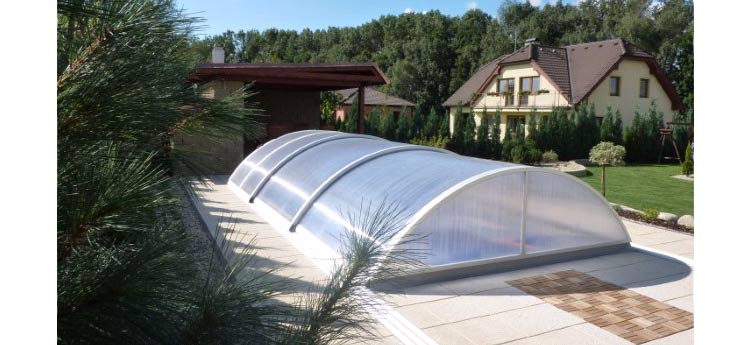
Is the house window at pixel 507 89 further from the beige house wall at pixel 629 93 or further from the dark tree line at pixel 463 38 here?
the dark tree line at pixel 463 38

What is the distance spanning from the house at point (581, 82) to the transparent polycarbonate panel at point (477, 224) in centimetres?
1986

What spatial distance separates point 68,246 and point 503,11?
58.4 metres

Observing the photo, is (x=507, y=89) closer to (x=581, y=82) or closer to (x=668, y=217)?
(x=581, y=82)

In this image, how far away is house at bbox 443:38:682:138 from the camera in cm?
2612

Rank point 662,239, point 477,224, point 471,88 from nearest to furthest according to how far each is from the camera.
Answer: point 477,224 → point 662,239 → point 471,88

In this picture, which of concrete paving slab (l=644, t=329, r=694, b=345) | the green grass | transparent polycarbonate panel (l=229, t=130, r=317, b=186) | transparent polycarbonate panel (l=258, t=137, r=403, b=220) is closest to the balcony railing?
the green grass

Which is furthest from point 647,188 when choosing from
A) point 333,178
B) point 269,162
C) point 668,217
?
point 333,178

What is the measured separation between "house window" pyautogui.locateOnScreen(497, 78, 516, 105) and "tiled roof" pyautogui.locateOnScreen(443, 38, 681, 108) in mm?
786

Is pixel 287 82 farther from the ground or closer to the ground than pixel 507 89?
closer to the ground

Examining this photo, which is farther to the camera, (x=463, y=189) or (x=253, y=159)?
(x=253, y=159)

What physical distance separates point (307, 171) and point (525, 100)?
21631 mm

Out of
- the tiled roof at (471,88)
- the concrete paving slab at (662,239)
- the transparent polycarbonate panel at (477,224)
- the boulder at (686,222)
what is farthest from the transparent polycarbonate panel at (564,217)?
the tiled roof at (471,88)

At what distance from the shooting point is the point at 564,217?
20.9 feet
